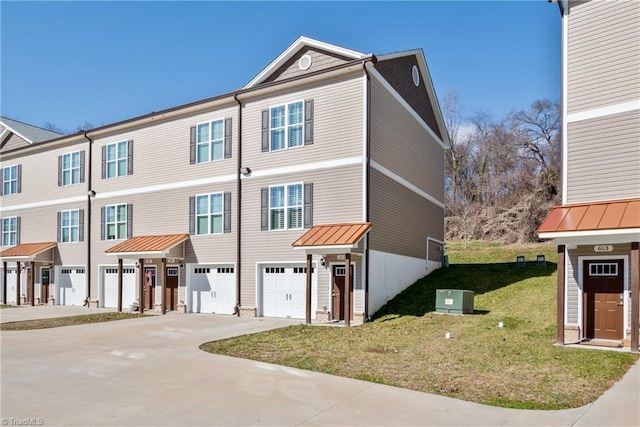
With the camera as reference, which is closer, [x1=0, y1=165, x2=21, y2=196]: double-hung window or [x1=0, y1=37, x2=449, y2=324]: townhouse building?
[x1=0, y1=37, x2=449, y2=324]: townhouse building

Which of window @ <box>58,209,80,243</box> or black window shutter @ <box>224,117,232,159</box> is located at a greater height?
black window shutter @ <box>224,117,232,159</box>

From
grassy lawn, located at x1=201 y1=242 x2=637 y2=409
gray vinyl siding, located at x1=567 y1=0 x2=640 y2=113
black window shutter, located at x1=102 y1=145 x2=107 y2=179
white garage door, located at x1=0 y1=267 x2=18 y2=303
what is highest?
gray vinyl siding, located at x1=567 y1=0 x2=640 y2=113

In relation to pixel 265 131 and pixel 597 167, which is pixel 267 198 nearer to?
pixel 265 131

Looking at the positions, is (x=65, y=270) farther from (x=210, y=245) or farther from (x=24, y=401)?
(x=24, y=401)

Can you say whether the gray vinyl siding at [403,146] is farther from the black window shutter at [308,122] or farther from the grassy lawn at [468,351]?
the grassy lawn at [468,351]

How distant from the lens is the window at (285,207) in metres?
18.8

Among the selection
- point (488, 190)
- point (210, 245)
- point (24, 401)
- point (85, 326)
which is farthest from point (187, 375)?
point (488, 190)

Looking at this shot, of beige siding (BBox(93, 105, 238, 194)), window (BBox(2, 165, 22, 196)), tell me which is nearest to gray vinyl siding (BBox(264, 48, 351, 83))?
beige siding (BBox(93, 105, 238, 194))

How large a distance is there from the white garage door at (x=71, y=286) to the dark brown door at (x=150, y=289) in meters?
4.72

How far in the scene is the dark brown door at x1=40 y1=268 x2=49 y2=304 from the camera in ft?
90.8

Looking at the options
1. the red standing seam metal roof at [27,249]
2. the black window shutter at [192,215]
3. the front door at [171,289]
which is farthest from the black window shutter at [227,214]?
the red standing seam metal roof at [27,249]

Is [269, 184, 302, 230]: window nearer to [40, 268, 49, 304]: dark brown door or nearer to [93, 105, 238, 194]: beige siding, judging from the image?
[93, 105, 238, 194]: beige siding

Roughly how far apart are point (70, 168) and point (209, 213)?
10298mm

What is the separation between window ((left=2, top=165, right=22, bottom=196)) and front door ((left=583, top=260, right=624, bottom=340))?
2890 centimetres
